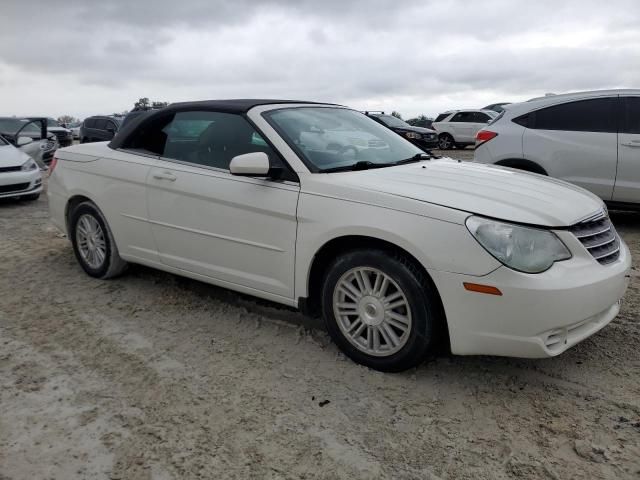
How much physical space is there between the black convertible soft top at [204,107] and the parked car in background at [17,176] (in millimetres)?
5078

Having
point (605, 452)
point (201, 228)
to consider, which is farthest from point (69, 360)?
point (605, 452)

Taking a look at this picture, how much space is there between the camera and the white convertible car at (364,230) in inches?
110

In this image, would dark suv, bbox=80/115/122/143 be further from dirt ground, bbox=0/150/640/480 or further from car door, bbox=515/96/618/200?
dirt ground, bbox=0/150/640/480

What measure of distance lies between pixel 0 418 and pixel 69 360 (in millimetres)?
629

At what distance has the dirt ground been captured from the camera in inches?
95.0

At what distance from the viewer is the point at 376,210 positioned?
3.04 meters

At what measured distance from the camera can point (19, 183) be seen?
8.89m

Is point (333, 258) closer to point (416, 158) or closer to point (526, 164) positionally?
point (416, 158)

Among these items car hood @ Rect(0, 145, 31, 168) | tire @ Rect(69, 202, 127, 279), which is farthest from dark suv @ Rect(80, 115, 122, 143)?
tire @ Rect(69, 202, 127, 279)

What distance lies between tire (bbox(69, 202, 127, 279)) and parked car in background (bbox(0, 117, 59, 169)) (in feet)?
21.1

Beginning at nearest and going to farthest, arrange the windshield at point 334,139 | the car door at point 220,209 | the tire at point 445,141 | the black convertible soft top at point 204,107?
the car door at point 220,209 → the windshield at point 334,139 → the black convertible soft top at point 204,107 → the tire at point 445,141

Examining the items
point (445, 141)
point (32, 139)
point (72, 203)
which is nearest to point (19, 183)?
point (32, 139)

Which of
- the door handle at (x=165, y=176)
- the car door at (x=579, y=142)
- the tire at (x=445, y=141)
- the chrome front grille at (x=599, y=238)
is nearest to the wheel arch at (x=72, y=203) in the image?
the door handle at (x=165, y=176)

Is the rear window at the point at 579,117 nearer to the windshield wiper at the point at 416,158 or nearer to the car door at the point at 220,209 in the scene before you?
the windshield wiper at the point at 416,158
